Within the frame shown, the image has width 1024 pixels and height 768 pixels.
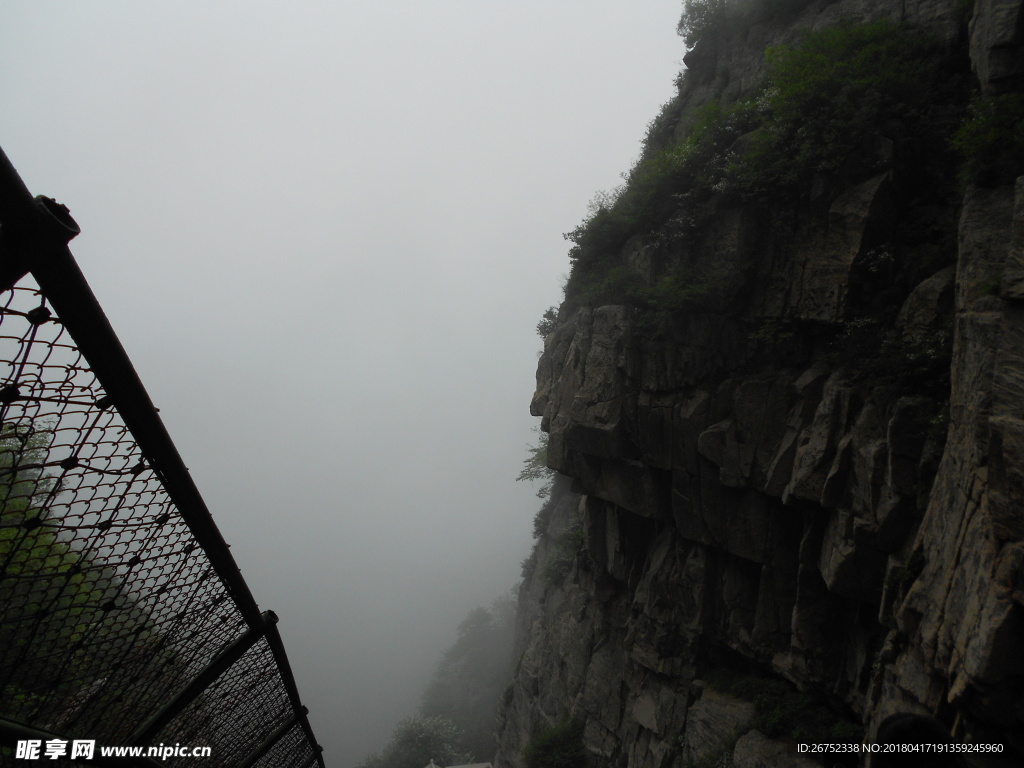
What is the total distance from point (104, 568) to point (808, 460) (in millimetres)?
11561

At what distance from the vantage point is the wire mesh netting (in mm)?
1611

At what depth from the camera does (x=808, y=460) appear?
33.2 feet

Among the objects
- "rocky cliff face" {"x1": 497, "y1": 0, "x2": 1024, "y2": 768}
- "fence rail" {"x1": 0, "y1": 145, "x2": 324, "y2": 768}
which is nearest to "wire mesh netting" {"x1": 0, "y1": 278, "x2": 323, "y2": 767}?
"fence rail" {"x1": 0, "y1": 145, "x2": 324, "y2": 768}

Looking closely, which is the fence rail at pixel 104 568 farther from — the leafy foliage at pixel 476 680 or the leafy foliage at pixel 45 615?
the leafy foliage at pixel 476 680

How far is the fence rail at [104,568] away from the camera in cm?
136

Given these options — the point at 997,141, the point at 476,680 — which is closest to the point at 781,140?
the point at 997,141

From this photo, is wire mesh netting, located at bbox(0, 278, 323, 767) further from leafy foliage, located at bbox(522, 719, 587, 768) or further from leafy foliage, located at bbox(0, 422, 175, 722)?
leafy foliage, located at bbox(522, 719, 587, 768)

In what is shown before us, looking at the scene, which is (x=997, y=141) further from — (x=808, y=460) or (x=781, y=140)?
(x=808, y=460)

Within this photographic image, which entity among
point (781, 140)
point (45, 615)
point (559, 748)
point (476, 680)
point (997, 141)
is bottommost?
point (476, 680)

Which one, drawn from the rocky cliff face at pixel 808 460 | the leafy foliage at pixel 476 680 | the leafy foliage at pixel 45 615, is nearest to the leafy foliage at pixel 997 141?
the rocky cliff face at pixel 808 460

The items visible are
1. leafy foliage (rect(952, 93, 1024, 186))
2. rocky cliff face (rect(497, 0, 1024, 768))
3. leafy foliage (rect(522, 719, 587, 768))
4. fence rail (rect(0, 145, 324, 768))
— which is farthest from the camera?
leafy foliage (rect(522, 719, 587, 768))

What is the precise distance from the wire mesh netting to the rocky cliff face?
25.4 feet

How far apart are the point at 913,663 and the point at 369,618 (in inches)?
4912

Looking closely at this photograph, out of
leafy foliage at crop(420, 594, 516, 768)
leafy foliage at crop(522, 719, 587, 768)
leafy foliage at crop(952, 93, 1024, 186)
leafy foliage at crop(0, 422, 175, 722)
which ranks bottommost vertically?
leafy foliage at crop(420, 594, 516, 768)
